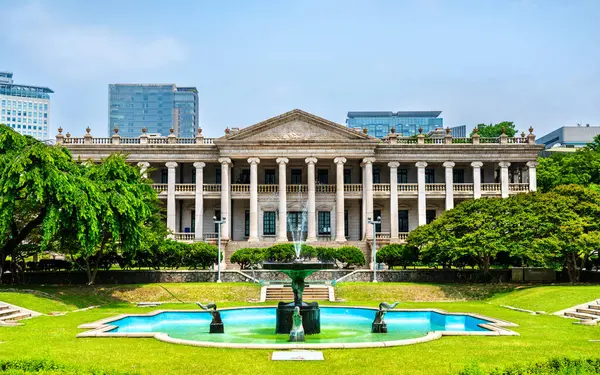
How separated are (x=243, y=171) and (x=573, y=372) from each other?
144ft

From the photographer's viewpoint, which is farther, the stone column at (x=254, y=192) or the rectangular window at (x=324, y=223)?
the rectangular window at (x=324, y=223)

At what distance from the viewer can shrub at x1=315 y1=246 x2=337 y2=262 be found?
4216cm

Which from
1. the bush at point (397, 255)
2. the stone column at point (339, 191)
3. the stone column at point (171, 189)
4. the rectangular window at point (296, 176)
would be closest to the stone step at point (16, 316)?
the bush at point (397, 255)

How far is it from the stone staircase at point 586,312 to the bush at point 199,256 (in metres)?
23.0

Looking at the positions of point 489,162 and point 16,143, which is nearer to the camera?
point 16,143

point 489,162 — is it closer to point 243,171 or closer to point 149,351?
point 243,171

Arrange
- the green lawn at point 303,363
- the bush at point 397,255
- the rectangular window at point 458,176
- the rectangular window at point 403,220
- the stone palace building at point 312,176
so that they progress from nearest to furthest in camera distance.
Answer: the green lawn at point 303,363
the bush at point 397,255
the stone palace building at point 312,176
the rectangular window at point 403,220
the rectangular window at point 458,176

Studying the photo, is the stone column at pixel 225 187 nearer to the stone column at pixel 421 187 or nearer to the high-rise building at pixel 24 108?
the stone column at pixel 421 187

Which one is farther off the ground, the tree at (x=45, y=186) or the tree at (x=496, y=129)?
the tree at (x=496, y=129)

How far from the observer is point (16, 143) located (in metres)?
27.8

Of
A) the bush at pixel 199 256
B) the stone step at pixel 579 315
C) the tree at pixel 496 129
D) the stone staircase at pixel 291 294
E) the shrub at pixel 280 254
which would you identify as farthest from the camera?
the tree at pixel 496 129

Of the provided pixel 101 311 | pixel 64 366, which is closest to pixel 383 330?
pixel 64 366

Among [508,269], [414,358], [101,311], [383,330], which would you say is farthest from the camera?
[508,269]

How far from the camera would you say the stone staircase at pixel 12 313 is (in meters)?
21.9
